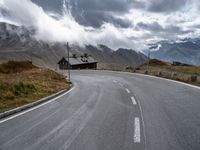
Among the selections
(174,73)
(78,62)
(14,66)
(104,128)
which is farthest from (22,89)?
(78,62)

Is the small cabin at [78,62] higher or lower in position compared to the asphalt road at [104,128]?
lower

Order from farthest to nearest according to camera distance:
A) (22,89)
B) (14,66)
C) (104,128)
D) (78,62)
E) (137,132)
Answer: (78,62)
(14,66)
(22,89)
(104,128)
(137,132)

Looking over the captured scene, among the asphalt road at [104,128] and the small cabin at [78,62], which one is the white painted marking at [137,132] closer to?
the asphalt road at [104,128]

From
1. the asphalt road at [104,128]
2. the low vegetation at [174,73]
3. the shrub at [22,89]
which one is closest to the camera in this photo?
the asphalt road at [104,128]

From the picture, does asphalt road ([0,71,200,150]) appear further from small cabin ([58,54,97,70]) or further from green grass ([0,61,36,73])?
small cabin ([58,54,97,70])

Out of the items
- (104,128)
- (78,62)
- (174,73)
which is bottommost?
(78,62)

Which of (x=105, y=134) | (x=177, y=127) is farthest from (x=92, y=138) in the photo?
Answer: (x=177, y=127)

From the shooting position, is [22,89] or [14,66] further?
[14,66]

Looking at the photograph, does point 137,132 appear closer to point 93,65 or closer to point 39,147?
point 39,147

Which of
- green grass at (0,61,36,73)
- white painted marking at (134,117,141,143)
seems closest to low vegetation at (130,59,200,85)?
white painted marking at (134,117,141,143)

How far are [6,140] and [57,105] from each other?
16.1 feet

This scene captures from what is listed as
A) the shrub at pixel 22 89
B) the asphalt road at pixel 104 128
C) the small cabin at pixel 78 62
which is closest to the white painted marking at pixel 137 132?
the asphalt road at pixel 104 128

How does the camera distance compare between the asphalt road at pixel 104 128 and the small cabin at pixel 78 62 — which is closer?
the asphalt road at pixel 104 128

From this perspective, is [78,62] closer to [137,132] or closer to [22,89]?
[22,89]
